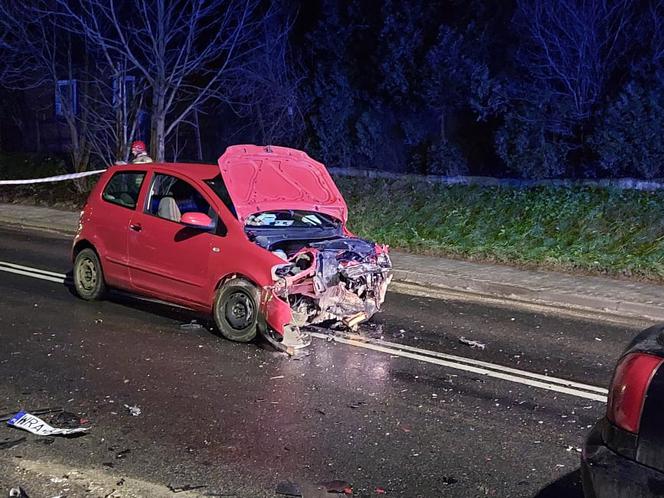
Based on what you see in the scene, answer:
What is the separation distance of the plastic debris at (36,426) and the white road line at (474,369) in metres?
2.87

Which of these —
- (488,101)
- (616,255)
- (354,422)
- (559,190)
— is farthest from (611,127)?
(354,422)

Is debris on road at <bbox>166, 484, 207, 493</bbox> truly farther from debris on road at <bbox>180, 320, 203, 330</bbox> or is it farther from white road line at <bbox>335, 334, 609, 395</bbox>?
debris on road at <bbox>180, 320, 203, 330</bbox>

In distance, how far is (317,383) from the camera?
5.99m

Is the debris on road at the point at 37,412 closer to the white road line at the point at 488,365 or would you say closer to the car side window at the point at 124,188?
the white road line at the point at 488,365

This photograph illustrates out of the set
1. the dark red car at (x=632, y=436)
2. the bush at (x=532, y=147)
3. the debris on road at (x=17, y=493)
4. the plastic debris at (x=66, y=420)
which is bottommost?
the debris on road at (x=17, y=493)

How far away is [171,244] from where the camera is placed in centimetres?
750

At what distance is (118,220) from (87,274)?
0.88 metres

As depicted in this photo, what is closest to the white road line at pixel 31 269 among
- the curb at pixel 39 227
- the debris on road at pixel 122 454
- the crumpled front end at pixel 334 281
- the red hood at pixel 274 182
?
the red hood at pixel 274 182

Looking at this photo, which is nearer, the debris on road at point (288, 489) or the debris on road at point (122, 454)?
the debris on road at point (288, 489)

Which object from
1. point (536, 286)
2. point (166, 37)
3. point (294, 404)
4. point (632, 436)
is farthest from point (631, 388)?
point (166, 37)

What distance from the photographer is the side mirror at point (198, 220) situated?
710 centimetres

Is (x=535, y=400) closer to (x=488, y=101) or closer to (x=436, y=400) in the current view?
(x=436, y=400)

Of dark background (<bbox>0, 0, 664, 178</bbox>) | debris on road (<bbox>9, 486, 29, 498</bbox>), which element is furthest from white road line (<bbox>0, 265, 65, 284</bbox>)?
dark background (<bbox>0, 0, 664, 178</bbox>)

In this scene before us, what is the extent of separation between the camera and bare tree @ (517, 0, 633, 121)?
47.9 ft
